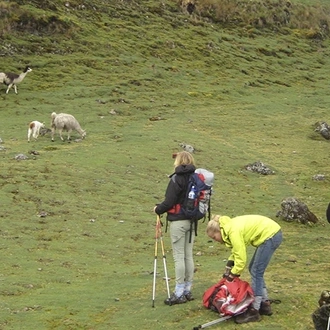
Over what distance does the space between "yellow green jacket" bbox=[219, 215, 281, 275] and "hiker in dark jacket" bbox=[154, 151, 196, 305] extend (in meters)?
1.22

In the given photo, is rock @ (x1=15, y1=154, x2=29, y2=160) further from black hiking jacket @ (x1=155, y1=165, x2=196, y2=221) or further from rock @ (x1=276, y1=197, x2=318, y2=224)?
black hiking jacket @ (x1=155, y1=165, x2=196, y2=221)

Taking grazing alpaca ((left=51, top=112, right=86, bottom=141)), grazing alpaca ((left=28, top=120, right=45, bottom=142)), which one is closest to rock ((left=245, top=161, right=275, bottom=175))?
grazing alpaca ((left=51, top=112, right=86, bottom=141))

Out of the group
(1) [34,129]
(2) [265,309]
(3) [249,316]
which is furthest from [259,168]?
(3) [249,316]

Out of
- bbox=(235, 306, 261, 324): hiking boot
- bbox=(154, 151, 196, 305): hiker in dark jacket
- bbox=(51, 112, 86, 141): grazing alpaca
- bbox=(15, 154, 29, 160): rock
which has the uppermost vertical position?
bbox=(154, 151, 196, 305): hiker in dark jacket

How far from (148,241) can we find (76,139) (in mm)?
15538

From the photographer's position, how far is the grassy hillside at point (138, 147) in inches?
603

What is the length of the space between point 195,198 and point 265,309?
252 cm

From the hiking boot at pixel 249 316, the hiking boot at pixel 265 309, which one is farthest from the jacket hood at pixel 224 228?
the hiking boot at pixel 265 309

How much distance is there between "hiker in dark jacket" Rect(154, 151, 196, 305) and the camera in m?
13.2

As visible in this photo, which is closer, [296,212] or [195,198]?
[195,198]

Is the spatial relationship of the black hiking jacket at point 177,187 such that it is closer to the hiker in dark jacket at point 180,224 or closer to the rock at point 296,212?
the hiker in dark jacket at point 180,224

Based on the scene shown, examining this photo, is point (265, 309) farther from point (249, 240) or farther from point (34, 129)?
point (34, 129)

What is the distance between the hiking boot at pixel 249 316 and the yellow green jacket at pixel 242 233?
32.8 inches

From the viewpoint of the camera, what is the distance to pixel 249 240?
1223cm
